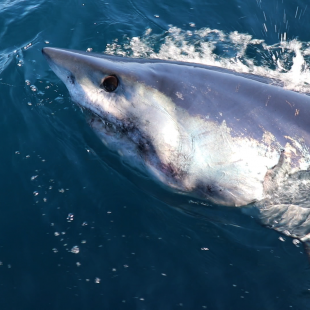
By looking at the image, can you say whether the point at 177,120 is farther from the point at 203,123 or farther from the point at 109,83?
the point at 109,83

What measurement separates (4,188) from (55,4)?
11.1 feet

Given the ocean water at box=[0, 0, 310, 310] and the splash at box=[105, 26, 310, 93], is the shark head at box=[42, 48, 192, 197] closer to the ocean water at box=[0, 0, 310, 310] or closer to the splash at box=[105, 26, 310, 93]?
the ocean water at box=[0, 0, 310, 310]

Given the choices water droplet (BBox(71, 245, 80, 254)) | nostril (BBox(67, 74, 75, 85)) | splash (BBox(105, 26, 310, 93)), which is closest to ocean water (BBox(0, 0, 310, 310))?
water droplet (BBox(71, 245, 80, 254))

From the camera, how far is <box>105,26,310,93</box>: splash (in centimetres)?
516

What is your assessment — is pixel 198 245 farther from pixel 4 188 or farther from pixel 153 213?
pixel 4 188

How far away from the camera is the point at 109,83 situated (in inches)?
117

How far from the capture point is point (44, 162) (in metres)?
3.84

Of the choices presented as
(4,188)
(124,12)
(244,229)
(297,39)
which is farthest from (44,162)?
(297,39)

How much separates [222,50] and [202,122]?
2861 millimetres

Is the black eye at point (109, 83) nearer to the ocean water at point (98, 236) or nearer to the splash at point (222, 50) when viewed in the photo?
the ocean water at point (98, 236)

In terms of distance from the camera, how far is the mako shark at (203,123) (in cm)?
283

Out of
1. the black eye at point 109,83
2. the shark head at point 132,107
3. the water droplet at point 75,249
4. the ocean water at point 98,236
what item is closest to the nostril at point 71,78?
the shark head at point 132,107

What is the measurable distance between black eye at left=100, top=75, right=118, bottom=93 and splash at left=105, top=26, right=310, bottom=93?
87.3 inches

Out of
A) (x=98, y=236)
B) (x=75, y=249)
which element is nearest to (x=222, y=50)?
(x=98, y=236)
